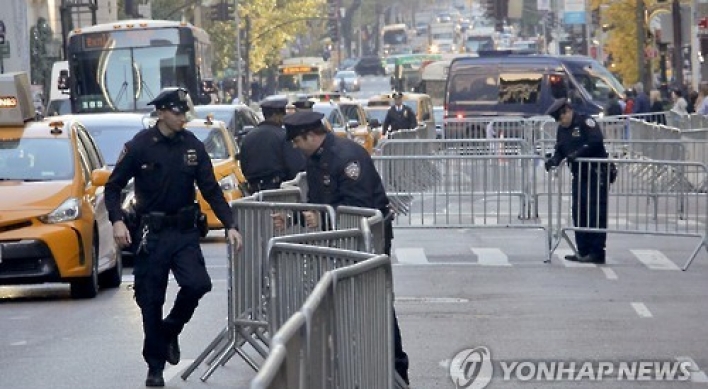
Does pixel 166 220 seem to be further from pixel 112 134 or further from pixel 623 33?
pixel 623 33

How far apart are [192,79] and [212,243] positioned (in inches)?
627

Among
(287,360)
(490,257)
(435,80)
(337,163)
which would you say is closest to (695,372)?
(337,163)

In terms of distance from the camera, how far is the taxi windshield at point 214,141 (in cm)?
2267

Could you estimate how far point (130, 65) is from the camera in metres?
36.7

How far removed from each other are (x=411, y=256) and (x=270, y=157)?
104 inches

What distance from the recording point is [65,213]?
51.6 feet

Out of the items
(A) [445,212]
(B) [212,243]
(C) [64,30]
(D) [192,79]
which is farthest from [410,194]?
(C) [64,30]

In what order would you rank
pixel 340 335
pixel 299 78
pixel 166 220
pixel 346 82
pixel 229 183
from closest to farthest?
pixel 340 335 → pixel 166 220 → pixel 229 183 → pixel 299 78 → pixel 346 82

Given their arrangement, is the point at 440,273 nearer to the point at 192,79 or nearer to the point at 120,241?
the point at 120,241

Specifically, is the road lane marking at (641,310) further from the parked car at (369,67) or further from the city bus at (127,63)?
the parked car at (369,67)

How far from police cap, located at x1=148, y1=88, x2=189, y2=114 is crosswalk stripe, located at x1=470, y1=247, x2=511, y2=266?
7.95 m

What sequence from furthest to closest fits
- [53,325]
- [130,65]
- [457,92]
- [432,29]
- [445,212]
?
1. [432,29]
2. [457,92]
3. [130,65]
4. [445,212]
5. [53,325]

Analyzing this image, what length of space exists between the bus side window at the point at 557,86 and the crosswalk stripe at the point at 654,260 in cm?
2090

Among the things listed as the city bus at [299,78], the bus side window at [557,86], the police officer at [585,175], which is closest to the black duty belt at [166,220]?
the police officer at [585,175]
